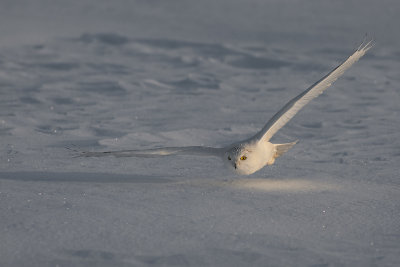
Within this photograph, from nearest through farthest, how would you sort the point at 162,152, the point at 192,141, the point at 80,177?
the point at 162,152 < the point at 80,177 < the point at 192,141

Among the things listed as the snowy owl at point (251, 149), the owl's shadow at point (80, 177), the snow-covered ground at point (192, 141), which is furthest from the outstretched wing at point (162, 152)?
the owl's shadow at point (80, 177)

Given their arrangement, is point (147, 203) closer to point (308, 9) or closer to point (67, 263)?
point (67, 263)

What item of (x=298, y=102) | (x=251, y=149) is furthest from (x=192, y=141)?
(x=298, y=102)

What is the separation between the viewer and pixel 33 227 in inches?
151

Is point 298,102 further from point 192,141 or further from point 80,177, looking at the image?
point 192,141

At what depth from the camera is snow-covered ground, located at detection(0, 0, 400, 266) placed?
362 centimetres

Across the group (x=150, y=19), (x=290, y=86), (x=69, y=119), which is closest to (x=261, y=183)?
(x=69, y=119)

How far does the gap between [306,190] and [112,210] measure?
4.61 ft

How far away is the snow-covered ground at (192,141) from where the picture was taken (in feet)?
11.9

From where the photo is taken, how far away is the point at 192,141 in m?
6.08

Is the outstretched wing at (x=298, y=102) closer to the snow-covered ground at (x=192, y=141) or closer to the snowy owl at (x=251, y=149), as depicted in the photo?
the snowy owl at (x=251, y=149)

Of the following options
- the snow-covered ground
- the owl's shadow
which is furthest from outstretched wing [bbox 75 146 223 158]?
the owl's shadow

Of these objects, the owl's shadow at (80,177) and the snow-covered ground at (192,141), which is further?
the owl's shadow at (80,177)

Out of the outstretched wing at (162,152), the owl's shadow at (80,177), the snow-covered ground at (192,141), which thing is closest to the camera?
the snow-covered ground at (192,141)
